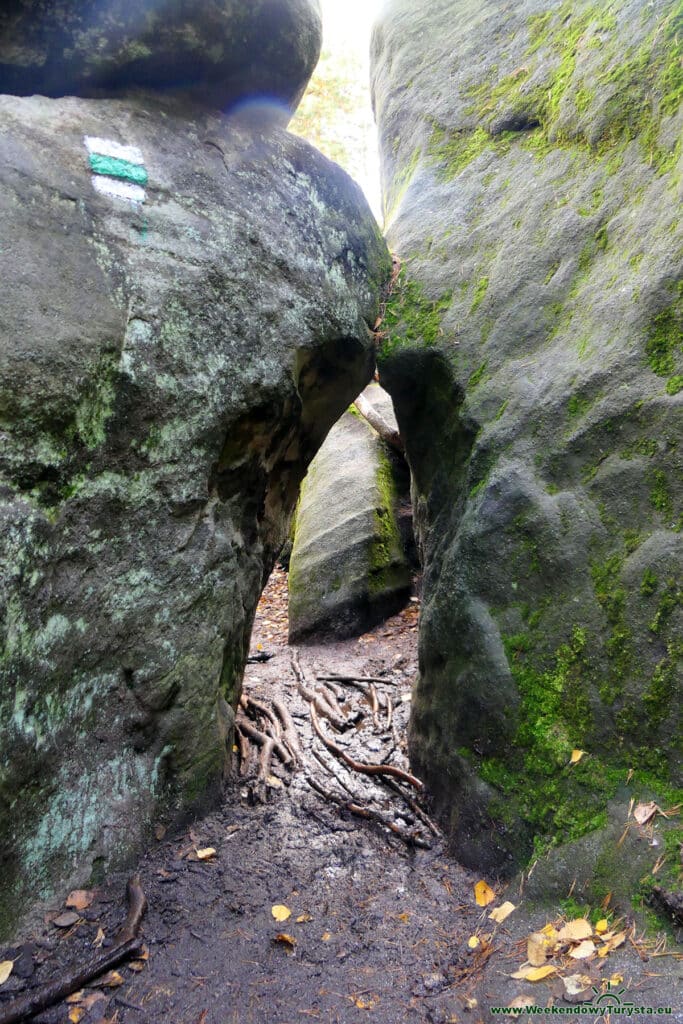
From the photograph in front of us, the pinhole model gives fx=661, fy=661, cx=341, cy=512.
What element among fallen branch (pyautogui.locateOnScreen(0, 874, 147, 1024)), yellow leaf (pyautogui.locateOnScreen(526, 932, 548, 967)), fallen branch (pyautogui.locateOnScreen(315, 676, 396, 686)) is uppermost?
fallen branch (pyautogui.locateOnScreen(0, 874, 147, 1024))

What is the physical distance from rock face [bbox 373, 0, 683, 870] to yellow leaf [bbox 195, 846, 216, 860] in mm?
1277

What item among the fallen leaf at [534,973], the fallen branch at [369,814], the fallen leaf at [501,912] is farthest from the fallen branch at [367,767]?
the fallen leaf at [534,973]

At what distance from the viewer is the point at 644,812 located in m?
2.79

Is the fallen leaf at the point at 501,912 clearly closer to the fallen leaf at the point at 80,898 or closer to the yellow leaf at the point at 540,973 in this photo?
the yellow leaf at the point at 540,973

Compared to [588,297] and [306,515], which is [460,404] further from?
[306,515]

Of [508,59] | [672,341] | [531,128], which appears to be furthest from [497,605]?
[508,59]

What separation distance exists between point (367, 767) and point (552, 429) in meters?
2.43

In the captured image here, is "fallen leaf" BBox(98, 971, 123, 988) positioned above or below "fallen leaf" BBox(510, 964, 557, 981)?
above

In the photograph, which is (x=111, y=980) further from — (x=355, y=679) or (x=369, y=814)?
(x=355, y=679)

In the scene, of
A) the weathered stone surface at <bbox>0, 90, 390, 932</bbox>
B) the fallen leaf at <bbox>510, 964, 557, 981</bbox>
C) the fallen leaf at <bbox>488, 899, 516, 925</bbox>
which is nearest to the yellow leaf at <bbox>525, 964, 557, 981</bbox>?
the fallen leaf at <bbox>510, 964, 557, 981</bbox>

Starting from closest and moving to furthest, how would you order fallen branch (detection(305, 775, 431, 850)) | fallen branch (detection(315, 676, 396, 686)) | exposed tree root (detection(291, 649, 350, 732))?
1. fallen branch (detection(305, 775, 431, 850))
2. exposed tree root (detection(291, 649, 350, 732))
3. fallen branch (detection(315, 676, 396, 686))

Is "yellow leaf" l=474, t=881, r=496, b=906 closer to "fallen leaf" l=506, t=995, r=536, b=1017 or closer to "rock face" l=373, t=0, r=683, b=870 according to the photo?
"rock face" l=373, t=0, r=683, b=870

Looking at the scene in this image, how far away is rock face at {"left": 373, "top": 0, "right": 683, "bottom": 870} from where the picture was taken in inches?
121

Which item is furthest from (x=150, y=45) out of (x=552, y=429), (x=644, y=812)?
(x=644, y=812)
